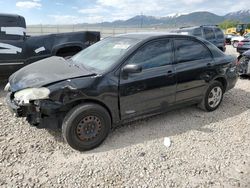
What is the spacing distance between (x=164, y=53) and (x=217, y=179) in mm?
2119

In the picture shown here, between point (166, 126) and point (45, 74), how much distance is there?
7.29ft

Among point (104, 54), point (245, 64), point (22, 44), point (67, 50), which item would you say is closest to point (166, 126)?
point (104, 54)

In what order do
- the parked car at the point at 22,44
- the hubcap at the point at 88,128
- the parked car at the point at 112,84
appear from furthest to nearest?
the parked car at the point at 22,44, the hubcap at the point at 88,128, the parked car at the point at 112,84

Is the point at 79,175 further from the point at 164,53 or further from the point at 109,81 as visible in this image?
the point at 164,53

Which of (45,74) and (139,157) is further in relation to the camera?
(45,74)

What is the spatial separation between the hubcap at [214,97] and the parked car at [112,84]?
83 millimetres

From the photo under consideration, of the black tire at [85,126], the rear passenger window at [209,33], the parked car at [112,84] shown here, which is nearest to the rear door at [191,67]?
the parked car at [112,84]

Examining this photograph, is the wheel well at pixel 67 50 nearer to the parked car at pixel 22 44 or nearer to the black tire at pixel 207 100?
the parked car at pixel 22 44

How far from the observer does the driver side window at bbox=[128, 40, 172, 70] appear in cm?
379

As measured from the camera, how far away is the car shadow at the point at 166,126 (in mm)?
3775

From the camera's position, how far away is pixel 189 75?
434 centimetres

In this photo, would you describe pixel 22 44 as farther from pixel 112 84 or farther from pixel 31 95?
pixel 112 84

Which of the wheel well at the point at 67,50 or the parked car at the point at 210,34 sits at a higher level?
the parked car at the point at 210,34

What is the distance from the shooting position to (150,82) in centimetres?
383
